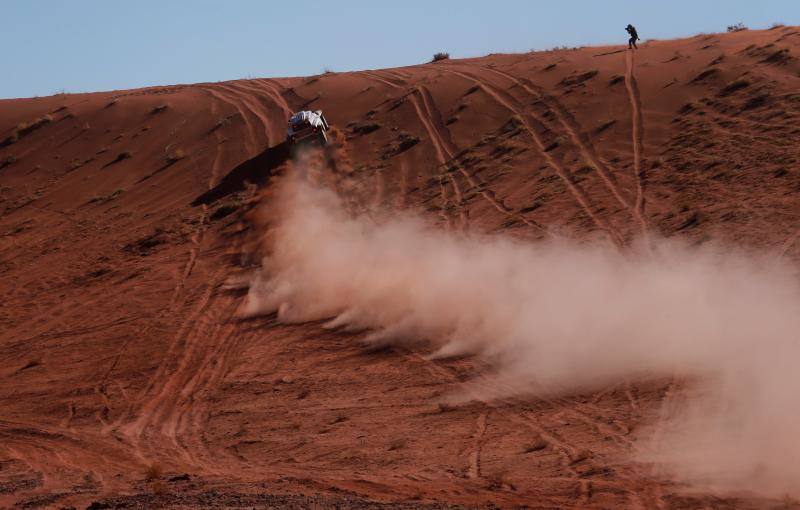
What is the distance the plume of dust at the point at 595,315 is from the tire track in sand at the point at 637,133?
8.45ft

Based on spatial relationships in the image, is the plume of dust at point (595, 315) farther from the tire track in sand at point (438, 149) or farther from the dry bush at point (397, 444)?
the dry bush at point (397, 444)

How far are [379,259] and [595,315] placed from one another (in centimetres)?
617

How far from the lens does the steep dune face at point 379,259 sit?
10695mm

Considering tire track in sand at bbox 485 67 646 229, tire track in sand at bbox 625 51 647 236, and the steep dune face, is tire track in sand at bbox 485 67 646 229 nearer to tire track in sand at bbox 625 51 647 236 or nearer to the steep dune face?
the steep dune face

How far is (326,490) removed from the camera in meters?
9.85

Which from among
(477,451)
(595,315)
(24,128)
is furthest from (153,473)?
(24,128)

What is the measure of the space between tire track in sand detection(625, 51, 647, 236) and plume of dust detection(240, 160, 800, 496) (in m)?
2.57

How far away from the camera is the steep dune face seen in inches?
421

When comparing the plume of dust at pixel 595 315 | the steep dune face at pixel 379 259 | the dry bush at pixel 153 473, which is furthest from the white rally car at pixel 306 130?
the dry bush at pixel 153 473

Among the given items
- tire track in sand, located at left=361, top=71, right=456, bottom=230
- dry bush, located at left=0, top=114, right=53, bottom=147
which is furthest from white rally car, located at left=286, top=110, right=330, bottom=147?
dry bush, located at left=0, top=114, right=53, bottom=147

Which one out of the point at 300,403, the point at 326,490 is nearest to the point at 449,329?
the point at 300,403

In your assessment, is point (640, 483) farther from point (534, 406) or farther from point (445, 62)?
point (445, 62)

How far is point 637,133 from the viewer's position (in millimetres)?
24547

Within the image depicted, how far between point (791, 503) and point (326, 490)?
15.9ft
